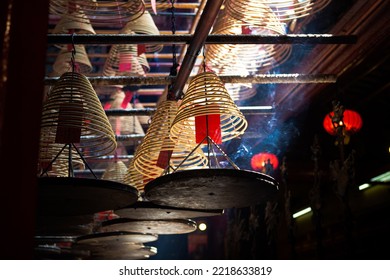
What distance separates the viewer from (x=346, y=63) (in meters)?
3.98

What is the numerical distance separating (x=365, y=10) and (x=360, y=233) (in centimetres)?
295

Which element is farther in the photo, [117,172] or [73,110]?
[117,172]

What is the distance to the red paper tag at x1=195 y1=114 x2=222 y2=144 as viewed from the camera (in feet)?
8.05

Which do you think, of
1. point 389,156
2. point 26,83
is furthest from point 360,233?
point 26,83

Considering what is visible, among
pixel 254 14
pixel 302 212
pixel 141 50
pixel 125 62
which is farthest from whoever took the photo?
pixel 302 212

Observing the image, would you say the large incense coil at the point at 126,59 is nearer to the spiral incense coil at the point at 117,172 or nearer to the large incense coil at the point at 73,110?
the spiral incense coil at the point at 117,172

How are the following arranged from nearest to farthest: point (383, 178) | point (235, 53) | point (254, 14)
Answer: point (254, 14) → point (235, 53) → point (383, 178)

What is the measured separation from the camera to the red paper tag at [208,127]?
8.05 feet

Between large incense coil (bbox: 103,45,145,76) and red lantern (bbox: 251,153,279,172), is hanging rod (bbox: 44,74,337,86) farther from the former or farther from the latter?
red lantern (bbox: 251,153,279,172)

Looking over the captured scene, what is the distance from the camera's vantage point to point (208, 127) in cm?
245

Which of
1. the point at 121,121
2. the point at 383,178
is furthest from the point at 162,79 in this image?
the point at 383,178

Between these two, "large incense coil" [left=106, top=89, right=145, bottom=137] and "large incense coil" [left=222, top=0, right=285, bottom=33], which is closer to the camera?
"large incense coil" [left=222, top=0, right=285, bottom=33]

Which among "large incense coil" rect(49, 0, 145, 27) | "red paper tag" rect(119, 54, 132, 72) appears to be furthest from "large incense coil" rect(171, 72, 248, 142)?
"red paper tag" rect(119, 54, 132, 72)

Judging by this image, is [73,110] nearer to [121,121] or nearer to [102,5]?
[102,5]
